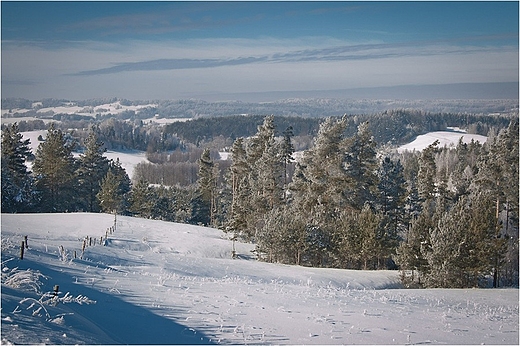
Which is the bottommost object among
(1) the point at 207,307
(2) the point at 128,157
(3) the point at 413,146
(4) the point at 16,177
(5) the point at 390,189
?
(1) the point at 207,307

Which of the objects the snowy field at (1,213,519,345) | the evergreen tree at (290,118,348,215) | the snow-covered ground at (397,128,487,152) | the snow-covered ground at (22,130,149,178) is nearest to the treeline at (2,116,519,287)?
the evergreen tree at (290,118,348,215)

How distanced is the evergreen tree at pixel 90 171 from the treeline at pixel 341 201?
11cm

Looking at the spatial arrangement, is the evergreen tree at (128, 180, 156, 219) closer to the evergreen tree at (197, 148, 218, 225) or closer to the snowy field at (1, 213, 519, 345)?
the evergreen tree at (197, 148, 218, 225)

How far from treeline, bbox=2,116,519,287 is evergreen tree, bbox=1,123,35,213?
0.34 ft

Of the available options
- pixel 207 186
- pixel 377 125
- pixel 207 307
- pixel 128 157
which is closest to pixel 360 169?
pixel 207 186

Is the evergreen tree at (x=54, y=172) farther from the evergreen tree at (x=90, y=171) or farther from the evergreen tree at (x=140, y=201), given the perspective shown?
the evergreen tree at (x=140, y=201)

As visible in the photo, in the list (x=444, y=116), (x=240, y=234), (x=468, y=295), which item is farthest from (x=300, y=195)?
(x=444, y=116)

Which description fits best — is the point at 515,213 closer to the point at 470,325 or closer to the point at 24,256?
the point at 470,325

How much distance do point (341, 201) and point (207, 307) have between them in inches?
873

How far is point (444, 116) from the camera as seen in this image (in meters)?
152

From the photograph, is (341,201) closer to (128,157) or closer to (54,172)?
(54,172)

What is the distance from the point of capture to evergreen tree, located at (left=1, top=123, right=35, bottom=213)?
38.8 m

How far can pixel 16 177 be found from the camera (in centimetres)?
3972

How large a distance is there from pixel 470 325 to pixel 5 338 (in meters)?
12.2
